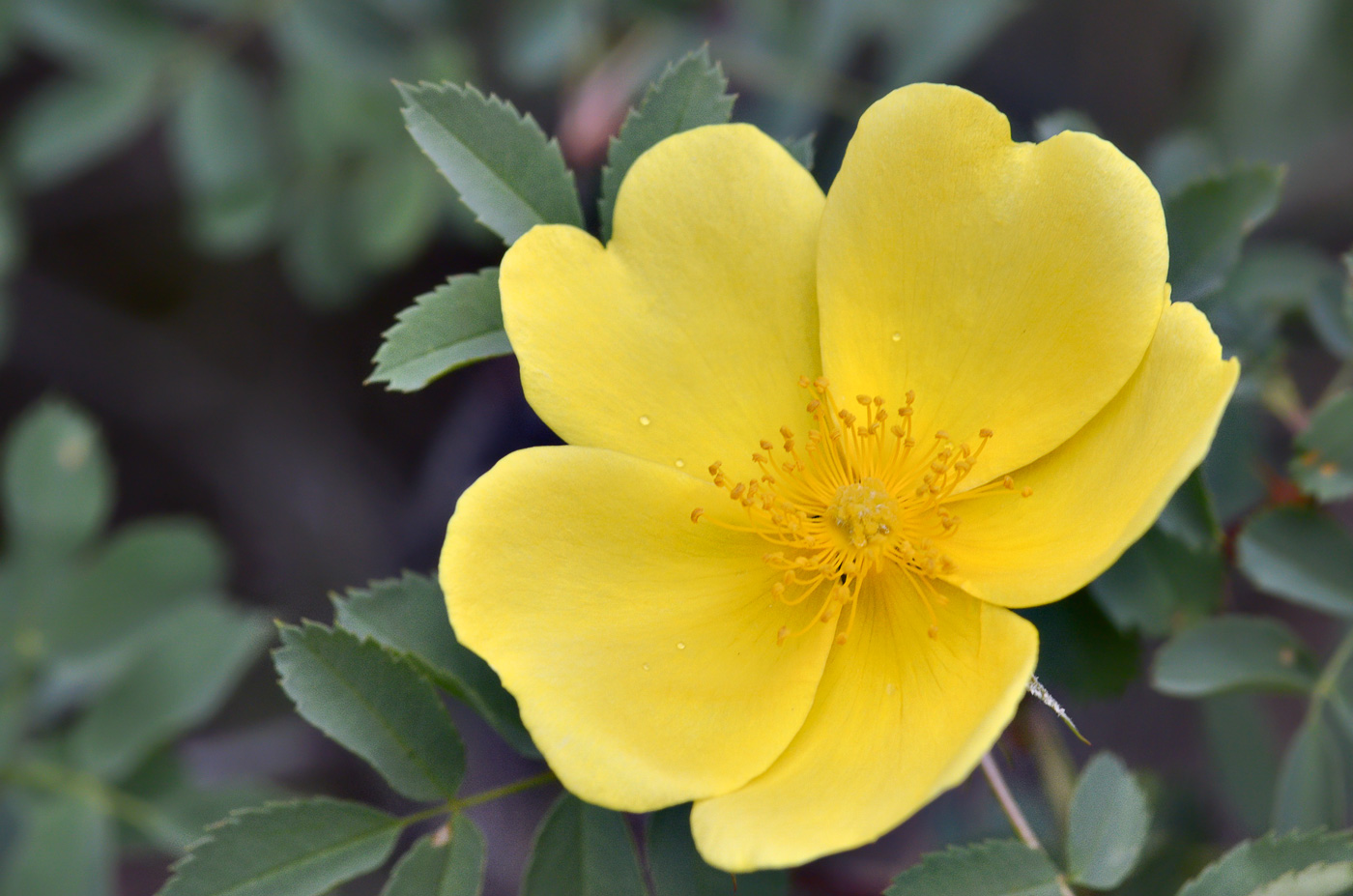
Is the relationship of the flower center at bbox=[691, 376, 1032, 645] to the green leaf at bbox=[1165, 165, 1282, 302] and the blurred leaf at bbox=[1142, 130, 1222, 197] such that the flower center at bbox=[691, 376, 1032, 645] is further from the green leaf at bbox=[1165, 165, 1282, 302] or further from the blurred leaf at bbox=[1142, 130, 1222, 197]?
the blurred leaf at bbox=[1142, 130, 1222, 197]

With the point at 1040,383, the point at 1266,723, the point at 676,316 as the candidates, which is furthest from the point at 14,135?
the point at 1266,723

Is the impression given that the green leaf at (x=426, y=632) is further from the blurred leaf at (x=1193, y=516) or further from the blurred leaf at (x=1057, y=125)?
the blurred leaf at (x=1057, y=125)

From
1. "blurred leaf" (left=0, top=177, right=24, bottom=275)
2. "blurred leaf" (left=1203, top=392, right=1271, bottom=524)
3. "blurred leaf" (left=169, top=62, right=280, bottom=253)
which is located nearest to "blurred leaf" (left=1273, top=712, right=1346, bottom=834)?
A: "blurred leaf" (left=1203, top=392, right=1271, bottom=524)

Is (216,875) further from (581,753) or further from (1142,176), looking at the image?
(1142,176)

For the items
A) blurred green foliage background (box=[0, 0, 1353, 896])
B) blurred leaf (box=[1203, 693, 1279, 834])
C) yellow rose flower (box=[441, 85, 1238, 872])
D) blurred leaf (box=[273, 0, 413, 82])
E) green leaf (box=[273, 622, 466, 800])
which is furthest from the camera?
blurred leaf (box=[273, 0, 413, 82])

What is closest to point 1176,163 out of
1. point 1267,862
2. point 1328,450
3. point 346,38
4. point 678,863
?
point 1328,450

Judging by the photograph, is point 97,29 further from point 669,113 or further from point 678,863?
point 678,863

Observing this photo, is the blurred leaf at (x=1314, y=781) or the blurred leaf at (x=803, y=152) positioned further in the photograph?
the blurred leaf at (x=1314, y=781)

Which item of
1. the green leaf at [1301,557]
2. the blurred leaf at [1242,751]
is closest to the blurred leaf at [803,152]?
the green leaf at [1301,557]
